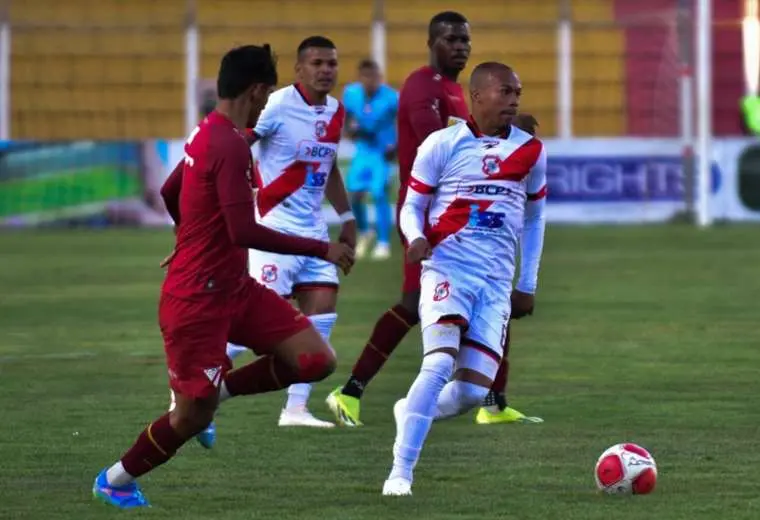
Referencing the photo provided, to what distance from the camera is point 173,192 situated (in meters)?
7.84

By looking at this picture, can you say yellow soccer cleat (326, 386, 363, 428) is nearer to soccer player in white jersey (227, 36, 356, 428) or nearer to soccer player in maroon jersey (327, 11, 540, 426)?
soccer player in maroon jersey (327, 11, 540, 426)

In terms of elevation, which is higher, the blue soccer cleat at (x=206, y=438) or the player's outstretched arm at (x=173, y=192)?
the player's outstretched arm at (x=173, y=192)

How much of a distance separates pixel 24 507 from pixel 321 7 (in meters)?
24.6

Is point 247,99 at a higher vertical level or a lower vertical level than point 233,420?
higher

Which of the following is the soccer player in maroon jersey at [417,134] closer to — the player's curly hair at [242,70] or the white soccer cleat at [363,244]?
the player's curly hair at [242,70]

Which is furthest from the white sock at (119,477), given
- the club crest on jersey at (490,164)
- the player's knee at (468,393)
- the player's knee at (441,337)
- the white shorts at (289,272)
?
the white shorts at (289,272)

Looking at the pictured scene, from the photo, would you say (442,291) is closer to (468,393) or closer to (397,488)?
(468,393)

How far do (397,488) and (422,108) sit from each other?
119 inches

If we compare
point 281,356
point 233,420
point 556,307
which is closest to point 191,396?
point 281,356

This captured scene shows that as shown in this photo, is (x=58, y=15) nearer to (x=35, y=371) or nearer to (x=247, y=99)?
(x=35, y=371)

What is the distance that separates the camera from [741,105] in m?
30.1

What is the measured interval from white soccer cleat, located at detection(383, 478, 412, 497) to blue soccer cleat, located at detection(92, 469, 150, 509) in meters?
0.94

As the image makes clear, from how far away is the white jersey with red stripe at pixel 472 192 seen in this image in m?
8.11

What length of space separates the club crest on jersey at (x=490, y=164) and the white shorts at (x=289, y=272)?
209cm
